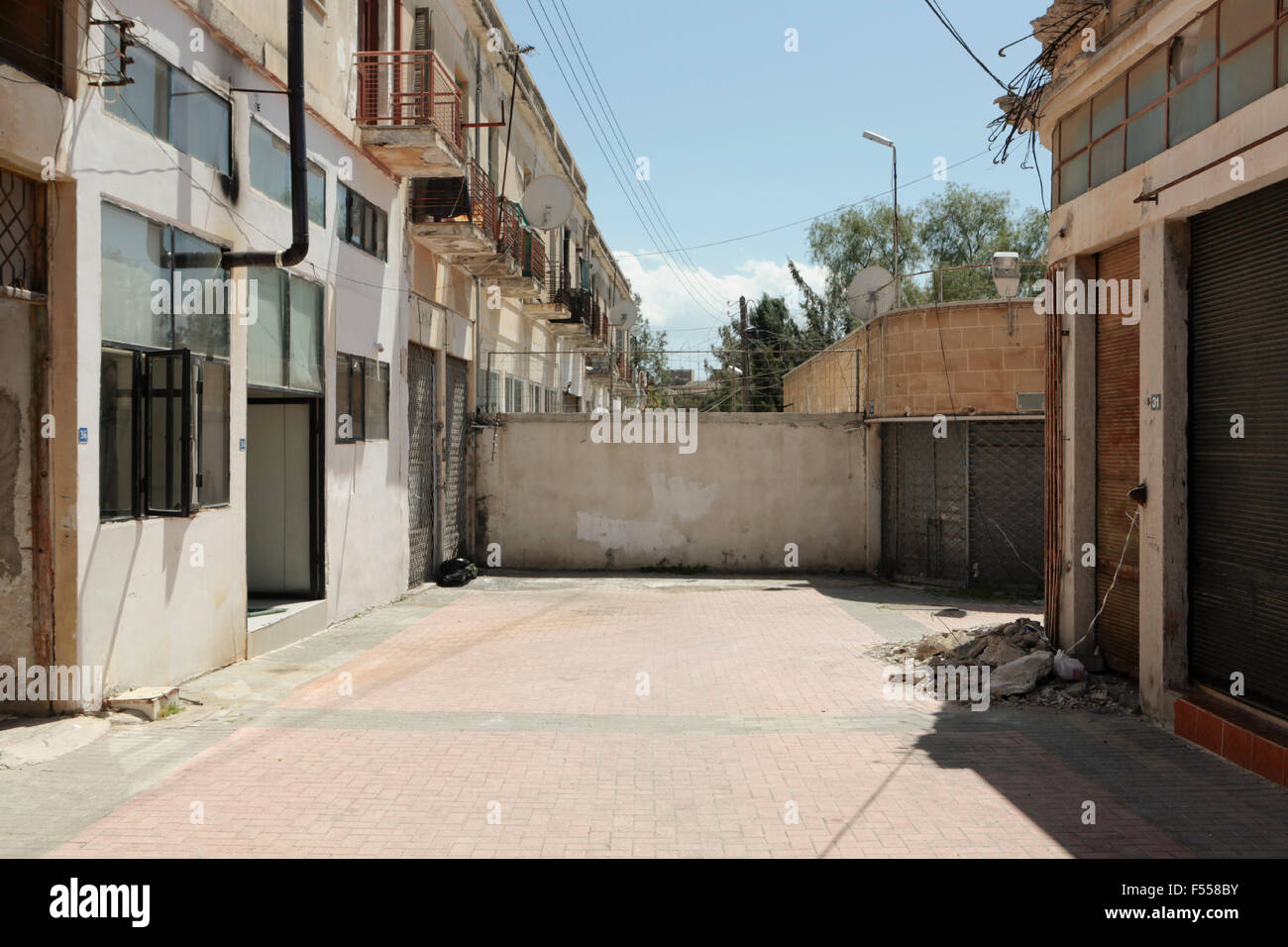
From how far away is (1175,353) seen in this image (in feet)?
25.2

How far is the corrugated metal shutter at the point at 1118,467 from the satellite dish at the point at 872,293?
28.9 feet

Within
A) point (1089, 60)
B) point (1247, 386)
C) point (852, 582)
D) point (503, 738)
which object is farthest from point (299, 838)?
point (852, 582)

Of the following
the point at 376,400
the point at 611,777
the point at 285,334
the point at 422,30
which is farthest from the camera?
the point at 422,30

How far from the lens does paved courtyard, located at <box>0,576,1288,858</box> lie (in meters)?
5.29

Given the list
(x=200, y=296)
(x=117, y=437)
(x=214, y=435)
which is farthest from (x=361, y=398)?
(x=117, y=437)

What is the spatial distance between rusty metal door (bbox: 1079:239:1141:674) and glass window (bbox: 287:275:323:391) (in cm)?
839

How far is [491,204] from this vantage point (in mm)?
16922

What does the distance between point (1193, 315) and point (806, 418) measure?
10.3 metres

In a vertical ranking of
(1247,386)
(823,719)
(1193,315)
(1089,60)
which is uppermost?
(1089,60)

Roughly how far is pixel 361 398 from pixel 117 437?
199 inches

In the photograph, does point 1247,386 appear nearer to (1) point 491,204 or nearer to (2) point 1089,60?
(2) point 1089,60

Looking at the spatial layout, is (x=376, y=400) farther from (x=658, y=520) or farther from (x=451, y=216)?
(x=658, y=520)
